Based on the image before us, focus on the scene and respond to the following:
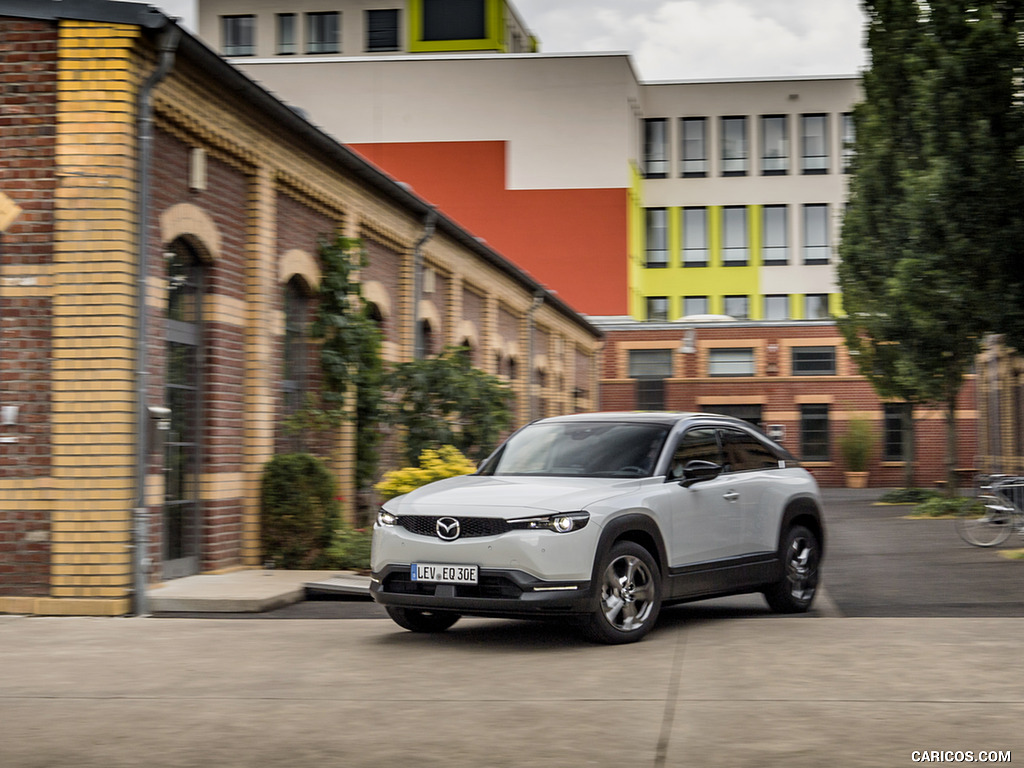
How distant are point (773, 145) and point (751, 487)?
4991 centimetres

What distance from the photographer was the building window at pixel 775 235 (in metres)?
58.4

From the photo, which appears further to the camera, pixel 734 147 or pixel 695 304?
pixel 695 304

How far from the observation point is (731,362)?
51656 mm

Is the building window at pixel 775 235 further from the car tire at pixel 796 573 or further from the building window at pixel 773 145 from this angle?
the car tire at pixel 796 573

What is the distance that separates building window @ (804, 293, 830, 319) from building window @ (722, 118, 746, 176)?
630cm

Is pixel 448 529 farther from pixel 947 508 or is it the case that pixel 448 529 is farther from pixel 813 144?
pixel 813 144

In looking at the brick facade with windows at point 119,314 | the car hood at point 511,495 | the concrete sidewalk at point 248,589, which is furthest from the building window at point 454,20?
the car hood at point 511,495

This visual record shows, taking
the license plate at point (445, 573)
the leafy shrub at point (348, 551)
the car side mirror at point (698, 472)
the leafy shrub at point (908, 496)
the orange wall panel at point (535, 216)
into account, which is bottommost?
the leafy shrub at point (908, 496)

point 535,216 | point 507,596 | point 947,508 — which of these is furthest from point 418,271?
point 535,216

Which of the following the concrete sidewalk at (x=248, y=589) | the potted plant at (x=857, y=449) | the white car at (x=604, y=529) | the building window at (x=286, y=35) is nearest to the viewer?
the white car at (x=604, y=529)

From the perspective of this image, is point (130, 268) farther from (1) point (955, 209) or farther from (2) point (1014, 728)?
(1) point (955, 209)

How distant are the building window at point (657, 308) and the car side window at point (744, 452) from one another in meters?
47.2

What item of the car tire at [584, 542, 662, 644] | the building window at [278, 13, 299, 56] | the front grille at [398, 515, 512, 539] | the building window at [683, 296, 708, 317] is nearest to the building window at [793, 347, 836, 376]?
the building window at [683, 296, 708, 317]

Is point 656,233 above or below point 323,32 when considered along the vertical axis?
below
